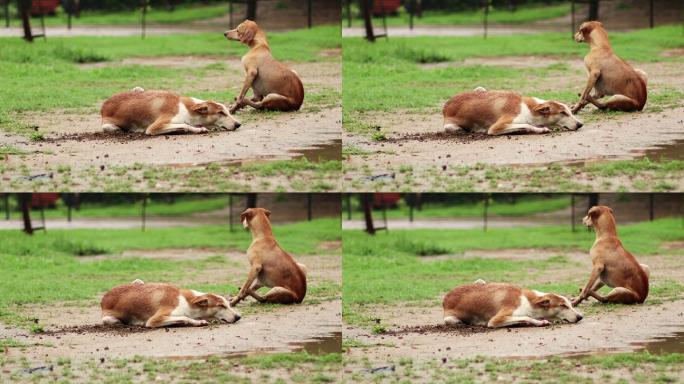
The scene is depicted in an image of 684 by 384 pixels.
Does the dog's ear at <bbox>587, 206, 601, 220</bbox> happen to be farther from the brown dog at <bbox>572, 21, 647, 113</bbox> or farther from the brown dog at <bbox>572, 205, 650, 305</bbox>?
the brown dog at <bbox>572, 21, 647, 113</bbox>

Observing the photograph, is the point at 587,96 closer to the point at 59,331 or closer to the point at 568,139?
the point at 568,139

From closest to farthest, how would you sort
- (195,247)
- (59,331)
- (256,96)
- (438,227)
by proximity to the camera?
(59,331) < (256,96) < (195,247) < (438,227)

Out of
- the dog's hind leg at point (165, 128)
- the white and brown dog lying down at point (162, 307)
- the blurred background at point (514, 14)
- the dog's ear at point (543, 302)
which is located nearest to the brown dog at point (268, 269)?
the white and brown dog lying down at point (162, 307)

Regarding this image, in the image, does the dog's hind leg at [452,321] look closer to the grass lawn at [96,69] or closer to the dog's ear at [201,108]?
the dog's ear at [201,108]

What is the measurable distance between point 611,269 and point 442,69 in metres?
6.08

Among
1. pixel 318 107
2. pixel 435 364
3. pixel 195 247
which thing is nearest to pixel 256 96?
pixel 318 107

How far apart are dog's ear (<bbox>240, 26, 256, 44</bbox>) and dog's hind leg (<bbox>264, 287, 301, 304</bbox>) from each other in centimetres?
324

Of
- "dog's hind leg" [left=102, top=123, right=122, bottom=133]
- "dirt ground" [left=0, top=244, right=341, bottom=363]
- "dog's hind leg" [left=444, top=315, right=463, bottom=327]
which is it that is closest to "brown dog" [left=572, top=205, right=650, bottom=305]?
"dog's hind leg" [left=444, top=315, right=463, bottom=327]

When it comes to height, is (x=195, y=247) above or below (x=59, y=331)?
below

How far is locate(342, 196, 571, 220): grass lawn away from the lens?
35.0 metres

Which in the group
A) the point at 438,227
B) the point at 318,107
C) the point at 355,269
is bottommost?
the point at 438,227

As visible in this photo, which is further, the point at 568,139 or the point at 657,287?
the point at 657,287

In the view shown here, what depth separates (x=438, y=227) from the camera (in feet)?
106

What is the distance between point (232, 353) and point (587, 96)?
5.37 metres
